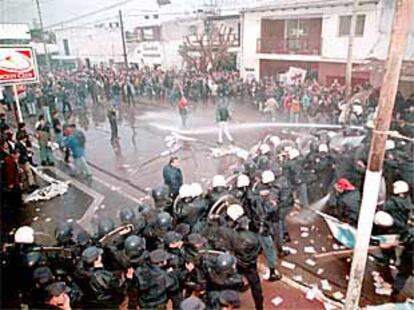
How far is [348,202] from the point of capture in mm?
6539

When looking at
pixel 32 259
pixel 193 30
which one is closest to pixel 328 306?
pixel 32 259

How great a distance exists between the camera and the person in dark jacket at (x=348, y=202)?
6.43 metres

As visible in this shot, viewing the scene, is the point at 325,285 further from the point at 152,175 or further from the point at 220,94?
the point at 220,94

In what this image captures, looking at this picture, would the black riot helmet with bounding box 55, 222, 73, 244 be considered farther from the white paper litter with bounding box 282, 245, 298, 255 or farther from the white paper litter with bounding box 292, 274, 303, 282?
the white paper litter with bounding box 282, 245, 298, 255

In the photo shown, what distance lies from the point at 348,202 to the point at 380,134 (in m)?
2.30

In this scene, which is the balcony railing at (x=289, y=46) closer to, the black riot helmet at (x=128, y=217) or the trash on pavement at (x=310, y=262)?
the trash on pavement at (x=310, y=262)

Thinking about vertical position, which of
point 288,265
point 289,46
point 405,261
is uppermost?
point 289,46

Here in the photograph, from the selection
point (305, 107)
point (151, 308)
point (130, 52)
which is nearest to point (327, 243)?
point (151, 308)

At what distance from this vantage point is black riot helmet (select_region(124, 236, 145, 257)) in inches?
180

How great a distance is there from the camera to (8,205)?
358 inches

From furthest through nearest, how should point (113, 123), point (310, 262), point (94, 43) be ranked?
point (94, 43), point (113, 123), point (310, 262)

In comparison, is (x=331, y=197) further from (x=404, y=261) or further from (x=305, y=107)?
(x=305, y=107)

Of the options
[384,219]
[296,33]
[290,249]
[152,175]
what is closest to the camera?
[384,219]

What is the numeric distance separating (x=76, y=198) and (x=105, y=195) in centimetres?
69
